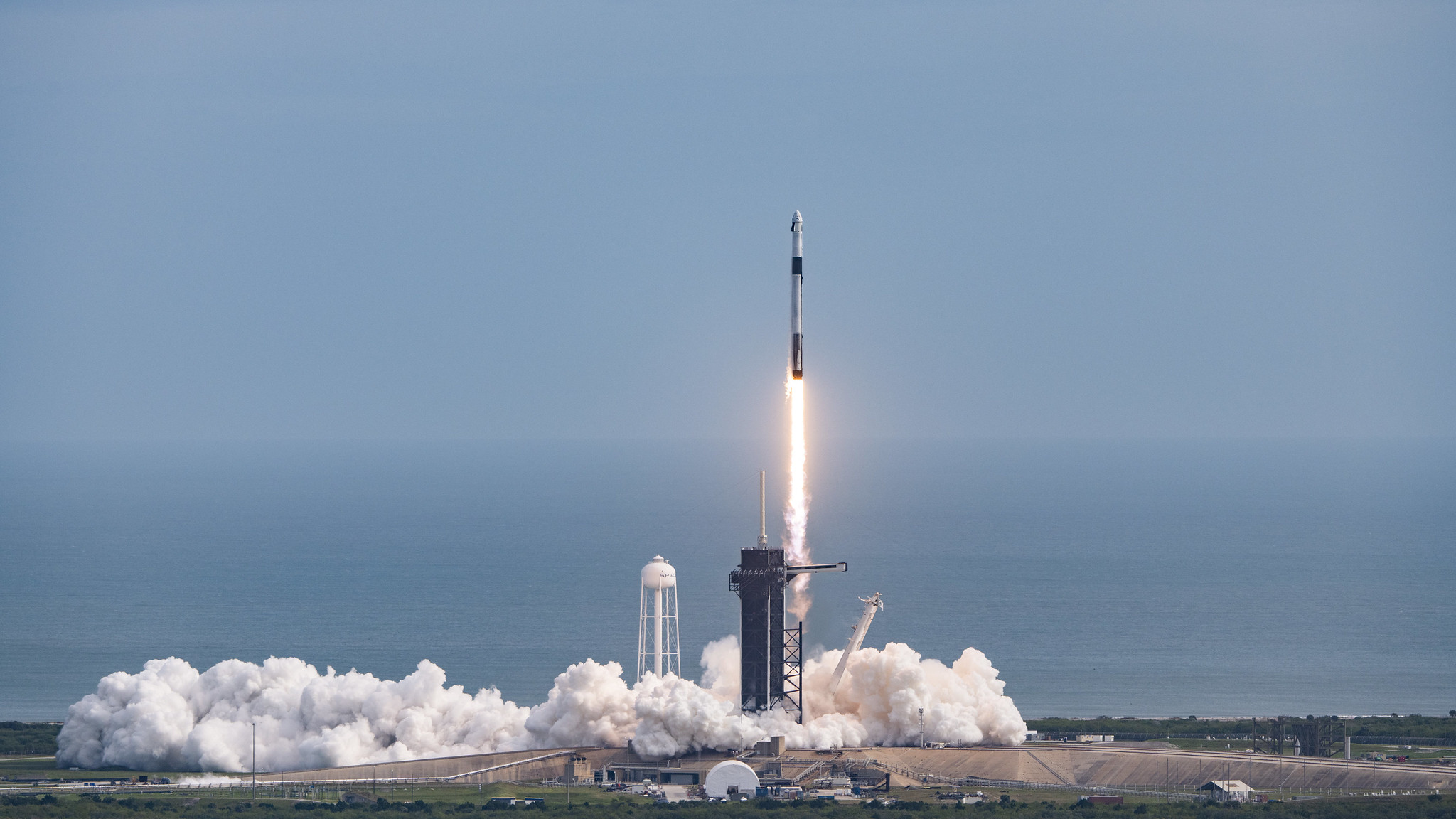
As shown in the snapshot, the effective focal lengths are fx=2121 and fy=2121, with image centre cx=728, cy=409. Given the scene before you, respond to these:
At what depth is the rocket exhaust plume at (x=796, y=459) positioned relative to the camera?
270ft

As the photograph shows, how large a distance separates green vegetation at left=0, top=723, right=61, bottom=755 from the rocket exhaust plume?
31877 millimetres

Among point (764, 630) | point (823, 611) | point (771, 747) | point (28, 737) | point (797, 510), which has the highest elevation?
point (797, 510)

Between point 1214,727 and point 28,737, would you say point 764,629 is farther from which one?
point 28,737

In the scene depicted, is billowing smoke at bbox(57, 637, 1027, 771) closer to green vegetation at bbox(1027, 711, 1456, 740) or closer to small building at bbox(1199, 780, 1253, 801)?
green vegetation at bbox(1027, 711, 1456, 740)

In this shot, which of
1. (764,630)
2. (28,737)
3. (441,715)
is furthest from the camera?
(28,737)

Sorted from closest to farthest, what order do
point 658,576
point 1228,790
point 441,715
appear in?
point 1228,790, point 658,576, point 441,715

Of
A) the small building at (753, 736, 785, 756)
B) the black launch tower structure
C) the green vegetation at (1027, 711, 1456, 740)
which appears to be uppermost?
the black launch tower structure

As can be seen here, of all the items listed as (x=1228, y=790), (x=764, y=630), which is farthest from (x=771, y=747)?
(x=1228, y=790)

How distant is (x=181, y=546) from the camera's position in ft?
632

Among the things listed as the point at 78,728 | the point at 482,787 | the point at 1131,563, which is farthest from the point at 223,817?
the point at 1131,563

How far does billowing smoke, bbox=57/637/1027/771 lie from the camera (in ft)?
267

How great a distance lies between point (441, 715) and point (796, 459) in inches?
691

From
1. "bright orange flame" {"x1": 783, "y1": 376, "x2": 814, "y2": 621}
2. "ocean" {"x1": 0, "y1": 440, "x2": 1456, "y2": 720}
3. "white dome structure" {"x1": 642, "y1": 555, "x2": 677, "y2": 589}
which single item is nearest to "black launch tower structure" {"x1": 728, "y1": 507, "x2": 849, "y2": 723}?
"bright orange flame" {"x1": 783, "y1": 376, "x2": 814, "y2": 621}

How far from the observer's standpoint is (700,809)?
238 feet
